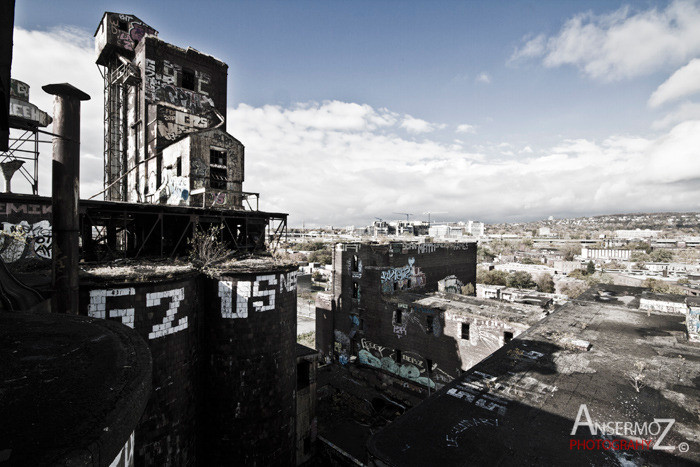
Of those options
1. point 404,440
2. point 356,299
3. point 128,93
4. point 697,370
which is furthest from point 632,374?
point 128,93

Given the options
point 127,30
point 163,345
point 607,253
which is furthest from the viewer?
point 607,253

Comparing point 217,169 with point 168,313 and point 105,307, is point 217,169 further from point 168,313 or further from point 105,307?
point 105,307

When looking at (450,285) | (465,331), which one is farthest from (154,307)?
(450,285)

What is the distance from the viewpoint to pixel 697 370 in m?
11.5

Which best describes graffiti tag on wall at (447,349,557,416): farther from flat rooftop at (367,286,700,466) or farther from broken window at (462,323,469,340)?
broken window at (462,323,469,340)

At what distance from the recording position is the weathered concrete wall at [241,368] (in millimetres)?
11016

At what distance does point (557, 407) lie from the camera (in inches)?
352

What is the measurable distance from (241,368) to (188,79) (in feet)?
65.9

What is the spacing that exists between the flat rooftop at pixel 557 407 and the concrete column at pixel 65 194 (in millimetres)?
8271

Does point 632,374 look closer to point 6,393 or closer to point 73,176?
point 6,393

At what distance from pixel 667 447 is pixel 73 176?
51.7ft

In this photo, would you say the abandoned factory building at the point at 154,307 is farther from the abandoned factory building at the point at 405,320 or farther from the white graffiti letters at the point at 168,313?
the abandoned factory building at the point at 405,320

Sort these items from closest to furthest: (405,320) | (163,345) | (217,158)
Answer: (163,345)
(217,158)
(405,320)

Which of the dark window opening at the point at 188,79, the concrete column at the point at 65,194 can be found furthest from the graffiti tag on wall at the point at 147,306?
the dark window opening at the point at 188,79
